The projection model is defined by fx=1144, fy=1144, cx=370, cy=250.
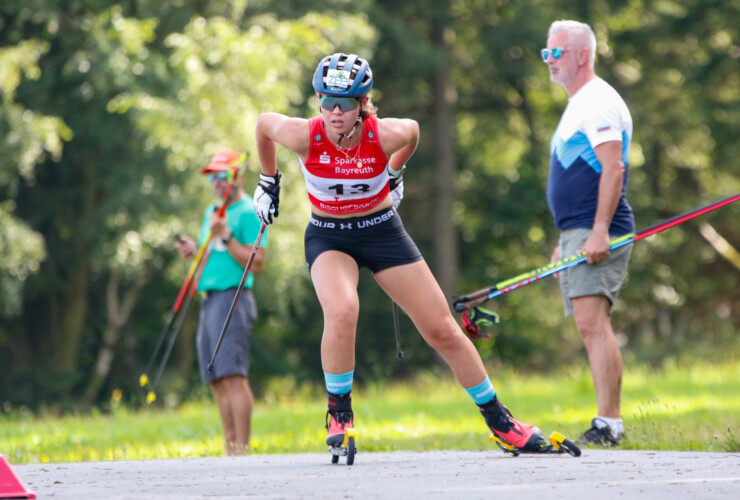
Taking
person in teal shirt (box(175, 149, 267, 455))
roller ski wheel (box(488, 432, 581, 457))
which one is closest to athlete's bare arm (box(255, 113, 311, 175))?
person in teal shirt (box(175, 149, 267, 455))

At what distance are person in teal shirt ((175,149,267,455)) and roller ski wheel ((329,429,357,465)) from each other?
187 centimetres

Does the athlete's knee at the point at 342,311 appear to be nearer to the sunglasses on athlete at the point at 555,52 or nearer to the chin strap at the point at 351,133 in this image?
the chin strap at the point at 351,133

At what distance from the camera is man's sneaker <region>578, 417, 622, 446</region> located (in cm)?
650

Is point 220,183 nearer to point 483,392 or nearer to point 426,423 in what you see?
point 483,392

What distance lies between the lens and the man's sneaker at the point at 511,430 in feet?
19.0

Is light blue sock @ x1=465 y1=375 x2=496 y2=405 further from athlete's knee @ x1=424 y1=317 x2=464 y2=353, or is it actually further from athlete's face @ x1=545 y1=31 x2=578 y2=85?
athlete's face @ x1=545 y1=31 x2=578 y2=85

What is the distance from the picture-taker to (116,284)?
2264cm

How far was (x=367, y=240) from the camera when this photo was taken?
574 cm

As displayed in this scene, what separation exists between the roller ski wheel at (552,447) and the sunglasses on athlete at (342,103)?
1.84 metres

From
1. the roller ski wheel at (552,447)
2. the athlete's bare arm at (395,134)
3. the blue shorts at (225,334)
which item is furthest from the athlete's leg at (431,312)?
the blue shorts at (225,334)

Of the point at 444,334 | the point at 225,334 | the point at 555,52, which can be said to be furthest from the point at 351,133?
the point at 225,334

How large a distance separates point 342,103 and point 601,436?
249cm

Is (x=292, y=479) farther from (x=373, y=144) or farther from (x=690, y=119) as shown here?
(x=690, y=119)

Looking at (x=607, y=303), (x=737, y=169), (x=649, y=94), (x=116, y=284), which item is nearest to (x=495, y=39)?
(x=649, y=94)
